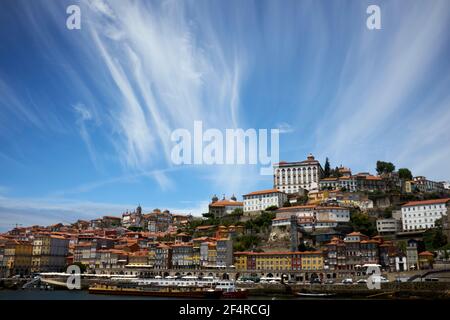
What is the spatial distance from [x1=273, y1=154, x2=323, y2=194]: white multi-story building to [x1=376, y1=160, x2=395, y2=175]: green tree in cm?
456

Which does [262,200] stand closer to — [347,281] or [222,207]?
[222,207]

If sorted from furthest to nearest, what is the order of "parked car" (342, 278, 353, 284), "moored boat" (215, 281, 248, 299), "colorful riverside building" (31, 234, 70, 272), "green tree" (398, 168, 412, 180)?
1. "green tree" (398, 168, 412, 180)
2. "colorful riverside building" (31, 234, 70, 272)
3. "parked car" (342, 278, 353, 284)
4. "moored boat" (215, 281, 248, 299)

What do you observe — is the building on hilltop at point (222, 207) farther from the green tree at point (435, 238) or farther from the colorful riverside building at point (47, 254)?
the green tree at point (435, 238)

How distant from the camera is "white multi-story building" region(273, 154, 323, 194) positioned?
37.2 m

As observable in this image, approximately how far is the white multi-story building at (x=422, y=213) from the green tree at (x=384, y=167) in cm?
958

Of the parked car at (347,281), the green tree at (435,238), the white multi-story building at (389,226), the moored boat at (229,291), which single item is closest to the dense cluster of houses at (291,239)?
the white multi-story building at (389,226)

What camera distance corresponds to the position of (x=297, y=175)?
3772 cm

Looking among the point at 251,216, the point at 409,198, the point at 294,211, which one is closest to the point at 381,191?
the point at 409,198

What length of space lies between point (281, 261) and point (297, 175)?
1346 cm

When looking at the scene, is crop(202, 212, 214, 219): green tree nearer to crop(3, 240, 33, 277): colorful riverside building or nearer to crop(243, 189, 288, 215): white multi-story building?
crop(243, 189, 288, 215): white multi-story building

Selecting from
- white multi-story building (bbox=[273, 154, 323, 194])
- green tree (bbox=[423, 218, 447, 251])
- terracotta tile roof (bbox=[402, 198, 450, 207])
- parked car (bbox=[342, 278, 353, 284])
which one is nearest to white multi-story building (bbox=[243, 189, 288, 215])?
white multi-story building (bbox=[273, 154, 323, 194])

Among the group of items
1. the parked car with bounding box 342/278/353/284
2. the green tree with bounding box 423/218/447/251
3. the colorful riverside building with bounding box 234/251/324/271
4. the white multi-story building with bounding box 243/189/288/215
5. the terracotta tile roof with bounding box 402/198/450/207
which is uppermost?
the white multi-story building with bounding box 243/189/288/215

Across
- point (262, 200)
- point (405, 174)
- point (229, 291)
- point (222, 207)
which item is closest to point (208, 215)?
point (222, 207)
